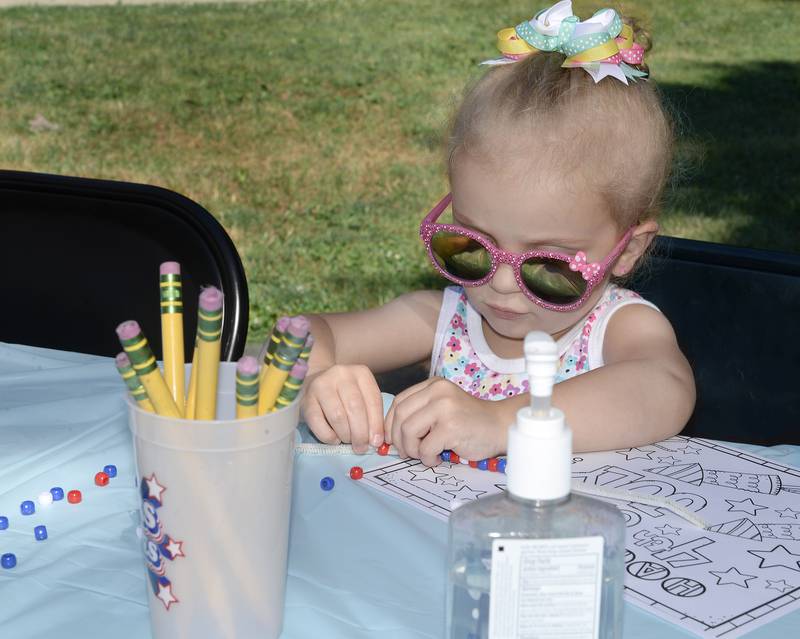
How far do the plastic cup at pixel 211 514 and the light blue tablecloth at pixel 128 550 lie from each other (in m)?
0.08

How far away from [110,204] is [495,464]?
0.85 meters

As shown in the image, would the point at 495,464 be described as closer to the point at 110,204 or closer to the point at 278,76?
the point at 110,204

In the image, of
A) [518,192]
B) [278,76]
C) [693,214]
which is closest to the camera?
[518,192]

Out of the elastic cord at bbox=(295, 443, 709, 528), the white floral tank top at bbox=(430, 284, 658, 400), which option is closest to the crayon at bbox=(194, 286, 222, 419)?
the elastic cord at bbox=(295, 443, 709, 528)

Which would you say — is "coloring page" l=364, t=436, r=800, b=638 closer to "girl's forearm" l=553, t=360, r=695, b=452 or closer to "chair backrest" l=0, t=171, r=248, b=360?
"girl's forearm" l=553, t=360, r=695, b=452

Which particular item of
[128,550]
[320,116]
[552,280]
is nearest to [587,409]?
[552,280]

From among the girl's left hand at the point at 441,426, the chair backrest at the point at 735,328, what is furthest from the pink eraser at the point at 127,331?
the chair backrest at the point at 735,328

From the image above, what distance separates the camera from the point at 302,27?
8.23 metres

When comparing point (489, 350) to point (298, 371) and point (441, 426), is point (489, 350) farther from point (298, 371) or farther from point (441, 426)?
point (298, 371)

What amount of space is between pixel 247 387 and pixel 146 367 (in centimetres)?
7

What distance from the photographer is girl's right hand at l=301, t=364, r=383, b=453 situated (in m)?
1.22

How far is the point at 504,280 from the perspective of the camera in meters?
1.39

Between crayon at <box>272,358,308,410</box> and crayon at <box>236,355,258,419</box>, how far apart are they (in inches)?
0.8

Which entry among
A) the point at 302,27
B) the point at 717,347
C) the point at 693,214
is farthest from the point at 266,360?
the point at 302,27
